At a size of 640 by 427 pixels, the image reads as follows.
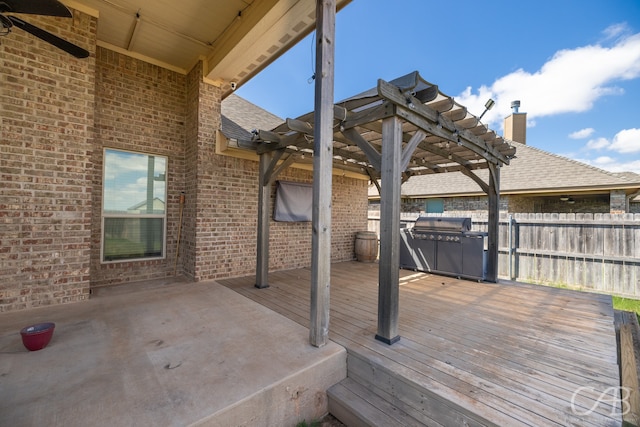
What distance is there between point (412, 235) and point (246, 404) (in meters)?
4.94

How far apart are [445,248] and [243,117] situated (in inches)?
226

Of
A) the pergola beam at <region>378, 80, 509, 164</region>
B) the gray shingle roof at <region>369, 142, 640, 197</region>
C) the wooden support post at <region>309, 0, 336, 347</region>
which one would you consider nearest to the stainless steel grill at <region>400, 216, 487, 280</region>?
the pergola beam at <region>378, 80, 509, 164</region>

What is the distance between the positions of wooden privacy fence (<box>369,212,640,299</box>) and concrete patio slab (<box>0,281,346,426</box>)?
602cm

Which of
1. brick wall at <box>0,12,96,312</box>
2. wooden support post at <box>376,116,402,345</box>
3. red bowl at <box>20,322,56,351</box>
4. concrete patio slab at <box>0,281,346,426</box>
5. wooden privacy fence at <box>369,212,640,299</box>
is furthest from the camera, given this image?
wooden privacy fence at <box>369,212,640,299</box>

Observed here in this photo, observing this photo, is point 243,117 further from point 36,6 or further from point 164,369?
point 164,369

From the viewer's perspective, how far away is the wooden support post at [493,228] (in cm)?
497

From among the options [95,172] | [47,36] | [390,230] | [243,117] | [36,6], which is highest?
[243,117]

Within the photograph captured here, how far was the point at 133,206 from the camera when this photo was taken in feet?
14.9

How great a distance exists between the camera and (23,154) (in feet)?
10.5

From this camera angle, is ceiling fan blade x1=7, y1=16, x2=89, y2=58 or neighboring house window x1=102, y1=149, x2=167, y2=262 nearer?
ceiling fan blade x1=7, y1=16, x2=89, y2=58

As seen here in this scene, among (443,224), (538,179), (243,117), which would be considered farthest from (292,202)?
(538,179)

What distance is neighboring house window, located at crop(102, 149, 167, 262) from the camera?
434 centimetres

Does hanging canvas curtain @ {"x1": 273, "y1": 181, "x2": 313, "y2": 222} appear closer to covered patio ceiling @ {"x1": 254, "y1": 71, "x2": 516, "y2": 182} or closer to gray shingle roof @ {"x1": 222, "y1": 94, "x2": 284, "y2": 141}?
covered patio ceiling @ {"x1": 254, "y1": 71, "x2": 516, "y2": 182}

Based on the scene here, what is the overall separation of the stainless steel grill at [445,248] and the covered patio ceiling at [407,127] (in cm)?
126
